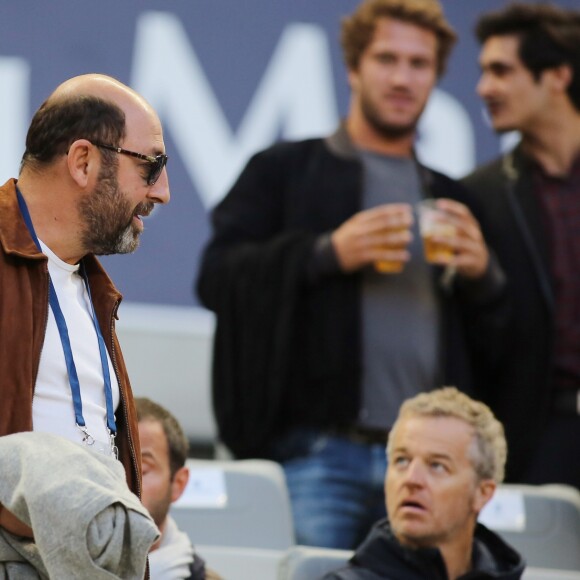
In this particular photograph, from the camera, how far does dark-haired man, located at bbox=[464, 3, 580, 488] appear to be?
395cm

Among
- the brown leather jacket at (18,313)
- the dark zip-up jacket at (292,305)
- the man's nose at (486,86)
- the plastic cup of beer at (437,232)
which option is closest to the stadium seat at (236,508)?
the dark zip-up jacket at (292,305)

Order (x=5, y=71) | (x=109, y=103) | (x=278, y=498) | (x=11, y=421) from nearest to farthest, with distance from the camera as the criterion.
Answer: (x=11, y=421)
(x=109, y=103)
(x=278, y=498)
(x=5, y=71)

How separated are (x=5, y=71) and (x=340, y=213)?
1.56m

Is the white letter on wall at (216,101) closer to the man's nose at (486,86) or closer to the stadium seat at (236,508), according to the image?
the man's nose at (486,86)

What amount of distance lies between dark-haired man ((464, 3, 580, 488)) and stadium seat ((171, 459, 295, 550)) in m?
0.82

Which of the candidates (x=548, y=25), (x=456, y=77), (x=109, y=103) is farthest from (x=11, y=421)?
(x=456, y=77)

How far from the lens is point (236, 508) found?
3572 millimetres

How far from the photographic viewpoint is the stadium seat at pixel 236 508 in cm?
354

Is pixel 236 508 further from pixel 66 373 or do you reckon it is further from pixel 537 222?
pixel 66 373

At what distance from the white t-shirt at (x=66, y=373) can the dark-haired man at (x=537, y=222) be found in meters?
2.05

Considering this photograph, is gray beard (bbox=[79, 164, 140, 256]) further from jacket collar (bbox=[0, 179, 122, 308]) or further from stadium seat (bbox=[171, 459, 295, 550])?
stadium seat (bbox=[171, 459, 295, 550])

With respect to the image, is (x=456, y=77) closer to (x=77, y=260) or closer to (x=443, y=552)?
(x=443, y=552)

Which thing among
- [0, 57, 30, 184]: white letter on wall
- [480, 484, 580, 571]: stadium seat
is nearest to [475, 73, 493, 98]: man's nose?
[480, 484, 580, 571]: stadium seat

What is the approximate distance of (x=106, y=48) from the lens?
488 centimetres
